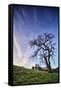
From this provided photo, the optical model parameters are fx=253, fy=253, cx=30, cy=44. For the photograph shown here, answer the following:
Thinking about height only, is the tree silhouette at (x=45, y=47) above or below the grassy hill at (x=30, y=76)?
above

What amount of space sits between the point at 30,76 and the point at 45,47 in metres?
0.26

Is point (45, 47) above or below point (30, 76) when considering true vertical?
above

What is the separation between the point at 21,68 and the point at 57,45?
360 mm

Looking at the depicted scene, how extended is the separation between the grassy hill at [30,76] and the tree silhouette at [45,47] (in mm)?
67

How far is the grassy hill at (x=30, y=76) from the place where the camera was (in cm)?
194

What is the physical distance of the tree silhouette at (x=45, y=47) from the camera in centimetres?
201

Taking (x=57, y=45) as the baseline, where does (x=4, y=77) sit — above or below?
below

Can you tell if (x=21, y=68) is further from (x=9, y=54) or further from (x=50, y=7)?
(x=50, y=7)

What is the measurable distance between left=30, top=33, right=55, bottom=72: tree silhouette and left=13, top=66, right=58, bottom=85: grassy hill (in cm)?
7

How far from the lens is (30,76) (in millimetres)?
1971

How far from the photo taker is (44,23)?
Result: 80.3 inches

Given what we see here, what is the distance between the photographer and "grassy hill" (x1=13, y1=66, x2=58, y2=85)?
194 centimetres

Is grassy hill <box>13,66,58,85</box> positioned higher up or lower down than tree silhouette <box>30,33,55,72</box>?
lower down
